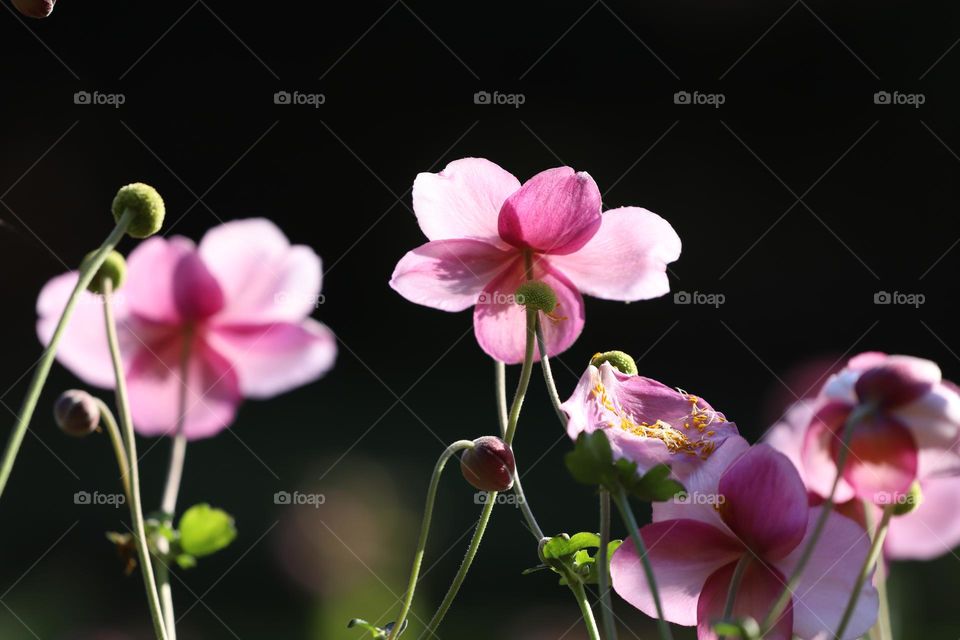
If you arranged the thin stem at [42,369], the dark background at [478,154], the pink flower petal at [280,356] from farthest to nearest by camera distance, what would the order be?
the dark background at [478,154] < the pink flower petal at [280,356] < the thin stem at [42,369]

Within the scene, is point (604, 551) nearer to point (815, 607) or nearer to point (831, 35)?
point (815, 607)

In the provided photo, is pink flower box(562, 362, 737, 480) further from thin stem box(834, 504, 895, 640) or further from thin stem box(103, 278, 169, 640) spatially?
thin stem box(103, 278, 169, 640)

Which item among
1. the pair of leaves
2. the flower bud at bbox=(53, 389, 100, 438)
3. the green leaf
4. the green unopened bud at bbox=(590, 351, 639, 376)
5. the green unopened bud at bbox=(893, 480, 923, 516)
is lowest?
the green leaf

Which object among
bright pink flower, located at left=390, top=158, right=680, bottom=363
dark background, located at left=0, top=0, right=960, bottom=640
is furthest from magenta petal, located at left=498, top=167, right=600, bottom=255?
dark background, located at left=0, top=0, right=960, bottom=640

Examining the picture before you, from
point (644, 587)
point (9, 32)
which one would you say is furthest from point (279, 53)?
point (644, 587)

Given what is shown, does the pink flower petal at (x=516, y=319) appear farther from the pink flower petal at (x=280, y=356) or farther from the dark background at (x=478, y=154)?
the dark background at (x=478, y=154)

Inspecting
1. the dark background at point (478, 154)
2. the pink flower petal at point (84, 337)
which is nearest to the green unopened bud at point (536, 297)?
the pink flower petal at point (84, 337)

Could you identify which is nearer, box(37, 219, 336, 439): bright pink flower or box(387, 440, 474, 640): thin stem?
box(387, 440, 474, 640): thin stem
